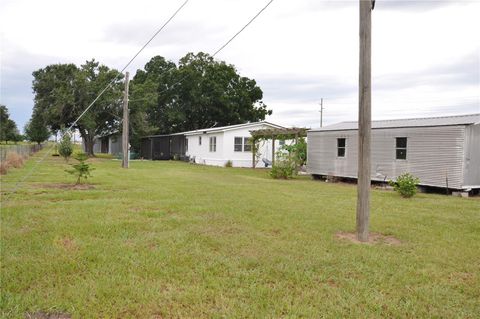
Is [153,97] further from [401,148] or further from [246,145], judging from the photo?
[401,148]

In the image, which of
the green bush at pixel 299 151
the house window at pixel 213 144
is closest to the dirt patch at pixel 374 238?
the green bush at pixel 299 151

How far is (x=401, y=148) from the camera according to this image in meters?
14.1

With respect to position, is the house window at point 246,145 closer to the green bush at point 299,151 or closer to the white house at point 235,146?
the white house at point 235,146

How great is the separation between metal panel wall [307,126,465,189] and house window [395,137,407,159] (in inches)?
5.6

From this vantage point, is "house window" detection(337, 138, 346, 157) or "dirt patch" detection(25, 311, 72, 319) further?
"house window" detection(337, 138, 346, 157)

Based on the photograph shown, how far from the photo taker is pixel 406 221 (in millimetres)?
7336

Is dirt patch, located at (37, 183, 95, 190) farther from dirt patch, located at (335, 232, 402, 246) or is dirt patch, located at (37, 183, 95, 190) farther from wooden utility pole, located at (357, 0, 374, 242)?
wooden utility pole, located at (357, 0, 374, 242)

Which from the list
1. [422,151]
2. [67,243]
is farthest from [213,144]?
[67,243]

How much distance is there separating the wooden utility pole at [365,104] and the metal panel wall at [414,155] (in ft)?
26.0

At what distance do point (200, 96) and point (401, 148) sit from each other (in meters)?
30.7

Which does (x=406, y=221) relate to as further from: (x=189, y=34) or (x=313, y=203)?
(x=189, y=34)

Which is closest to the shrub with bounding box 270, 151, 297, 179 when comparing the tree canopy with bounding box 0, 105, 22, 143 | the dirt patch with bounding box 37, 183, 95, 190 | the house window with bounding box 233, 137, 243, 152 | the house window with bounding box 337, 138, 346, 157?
the house window with bounding box 337, 138, 346, 157

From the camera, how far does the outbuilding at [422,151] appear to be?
1210cm

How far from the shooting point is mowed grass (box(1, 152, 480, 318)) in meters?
3.46
